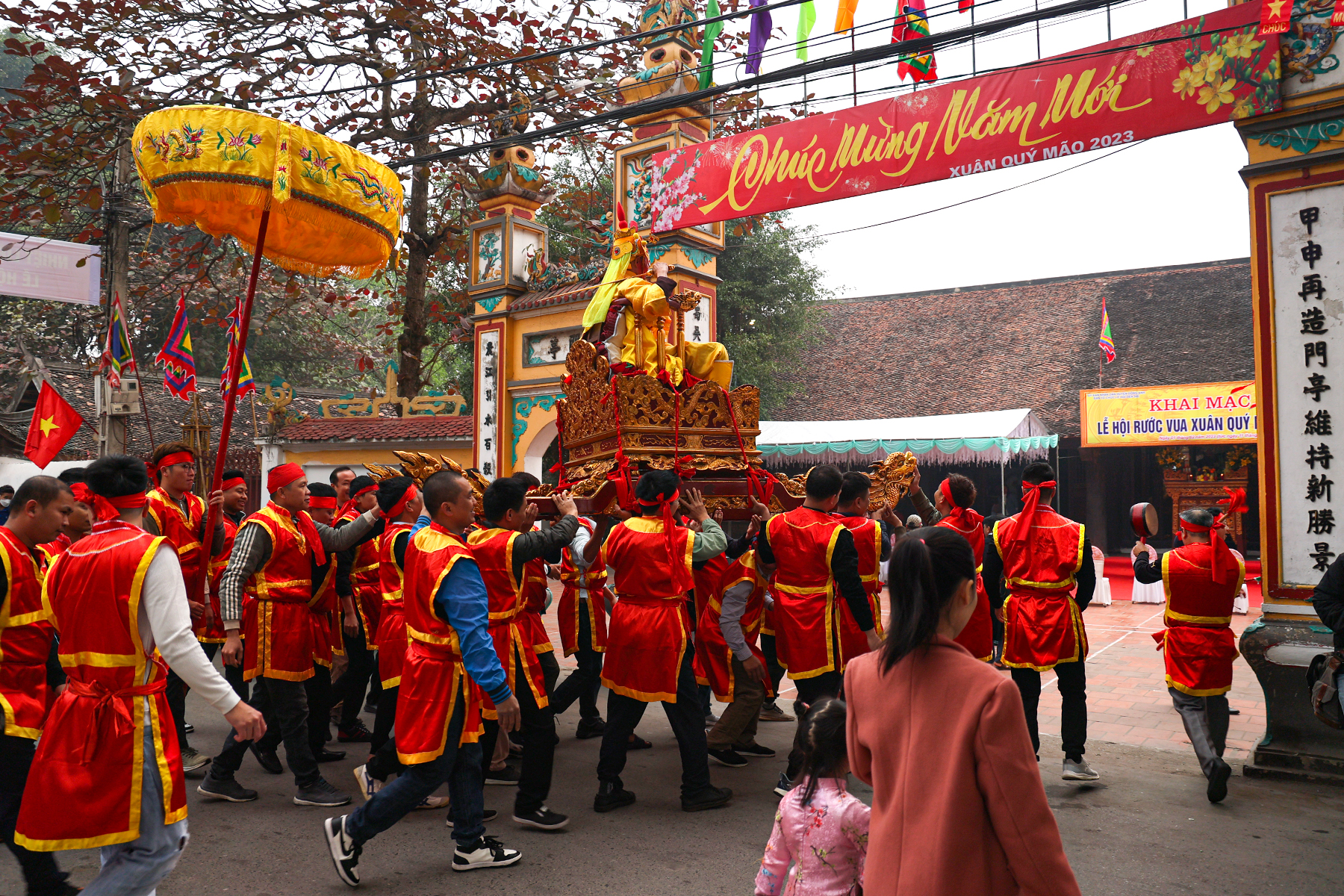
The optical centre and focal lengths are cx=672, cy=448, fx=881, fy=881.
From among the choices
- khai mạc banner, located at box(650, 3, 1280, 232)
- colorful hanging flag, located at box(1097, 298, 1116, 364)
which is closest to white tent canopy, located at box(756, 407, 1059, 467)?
colorful hanging flag, located at box(1097, 298, 1116, 364)

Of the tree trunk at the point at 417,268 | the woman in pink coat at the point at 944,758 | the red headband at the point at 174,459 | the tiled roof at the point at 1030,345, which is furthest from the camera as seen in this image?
the tiled roof at the point at 1030,345

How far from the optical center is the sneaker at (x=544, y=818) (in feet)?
13.3

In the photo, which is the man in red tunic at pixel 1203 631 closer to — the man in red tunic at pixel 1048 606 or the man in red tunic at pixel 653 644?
the man in red tunic at pixel 1048 606

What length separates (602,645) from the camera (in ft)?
17.3

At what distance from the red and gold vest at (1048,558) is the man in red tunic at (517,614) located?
7.89 ft

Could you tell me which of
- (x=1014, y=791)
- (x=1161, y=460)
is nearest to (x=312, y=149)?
(x=1014, y=791)

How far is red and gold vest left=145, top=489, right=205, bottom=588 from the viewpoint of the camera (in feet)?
16.4

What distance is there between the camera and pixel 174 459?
16.5 feet

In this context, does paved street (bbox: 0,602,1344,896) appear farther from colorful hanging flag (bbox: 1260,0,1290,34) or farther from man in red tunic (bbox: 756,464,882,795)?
colorful hanging flag (bbox: 1260,0,1290,34)

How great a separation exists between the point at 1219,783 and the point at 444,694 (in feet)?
12.5

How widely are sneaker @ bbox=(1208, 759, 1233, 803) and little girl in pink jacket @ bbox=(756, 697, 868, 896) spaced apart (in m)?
3.10

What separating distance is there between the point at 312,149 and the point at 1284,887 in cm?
526

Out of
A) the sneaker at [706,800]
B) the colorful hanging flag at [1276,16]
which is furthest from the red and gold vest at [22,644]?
the colorful hanging flag at [1276,16]

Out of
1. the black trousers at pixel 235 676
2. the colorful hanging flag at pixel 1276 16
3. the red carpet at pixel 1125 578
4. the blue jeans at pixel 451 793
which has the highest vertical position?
the colorful hanging flag at pixel 1276 16
